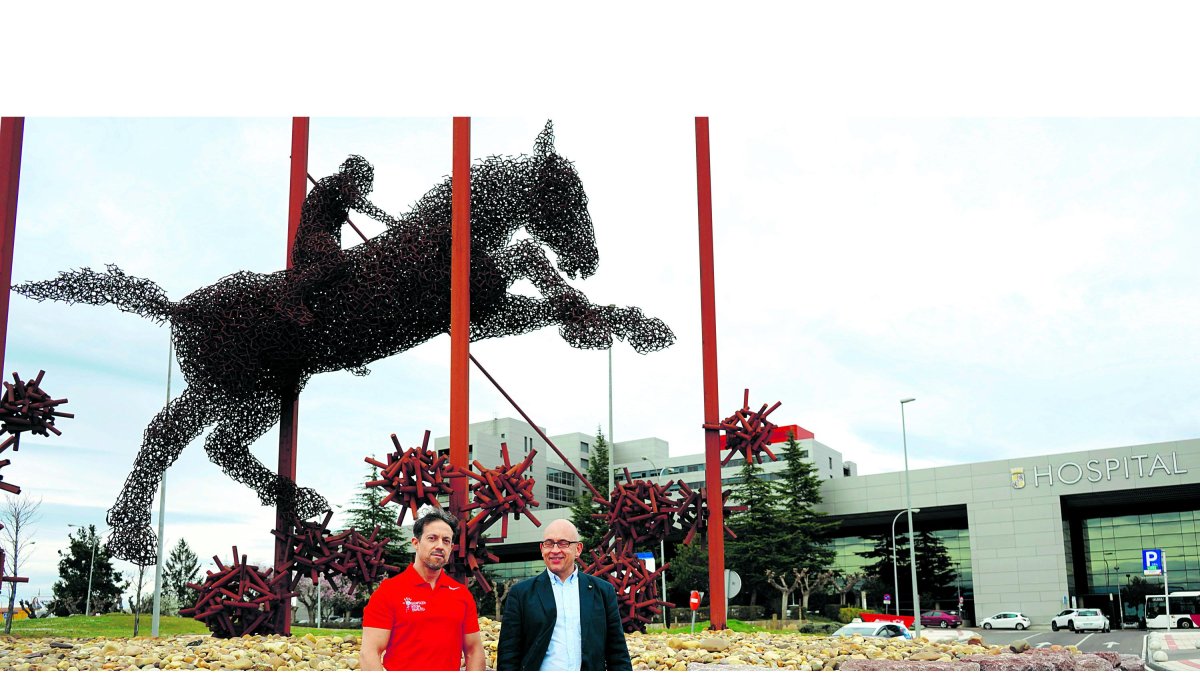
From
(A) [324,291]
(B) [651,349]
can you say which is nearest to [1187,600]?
(B) [651,349]

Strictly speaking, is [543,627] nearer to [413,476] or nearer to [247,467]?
[413,476]

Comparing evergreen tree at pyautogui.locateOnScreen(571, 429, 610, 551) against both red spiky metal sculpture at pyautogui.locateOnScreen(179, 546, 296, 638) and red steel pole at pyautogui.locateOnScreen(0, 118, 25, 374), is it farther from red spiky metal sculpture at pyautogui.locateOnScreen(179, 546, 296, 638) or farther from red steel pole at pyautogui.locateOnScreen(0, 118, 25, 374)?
red steel pole at pyautogui.locateOnScreen(0, 118, 25, 374)

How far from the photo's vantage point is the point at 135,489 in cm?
1002

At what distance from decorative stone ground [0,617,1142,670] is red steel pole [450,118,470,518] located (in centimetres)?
171

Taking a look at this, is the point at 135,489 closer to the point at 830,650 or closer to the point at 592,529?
the point at 830,650

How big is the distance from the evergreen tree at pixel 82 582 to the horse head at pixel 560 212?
2948 centimetres

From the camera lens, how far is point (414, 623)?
365 cm

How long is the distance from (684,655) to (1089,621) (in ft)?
108

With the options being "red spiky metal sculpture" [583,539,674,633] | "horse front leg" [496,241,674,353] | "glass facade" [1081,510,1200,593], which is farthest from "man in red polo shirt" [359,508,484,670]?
"glass facade" [1081,510,1200,593]

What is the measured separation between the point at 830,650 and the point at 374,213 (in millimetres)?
6412

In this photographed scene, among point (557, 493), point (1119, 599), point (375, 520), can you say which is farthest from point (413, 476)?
point (557, 493)

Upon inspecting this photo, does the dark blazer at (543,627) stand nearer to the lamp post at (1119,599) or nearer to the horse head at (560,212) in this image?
the horse head at (560,212)

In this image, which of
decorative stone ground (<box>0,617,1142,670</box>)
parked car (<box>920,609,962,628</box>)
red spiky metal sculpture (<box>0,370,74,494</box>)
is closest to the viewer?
decorative stone ground (<box>0,617,1142,670</box>)

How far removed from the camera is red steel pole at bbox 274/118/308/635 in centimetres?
1045
